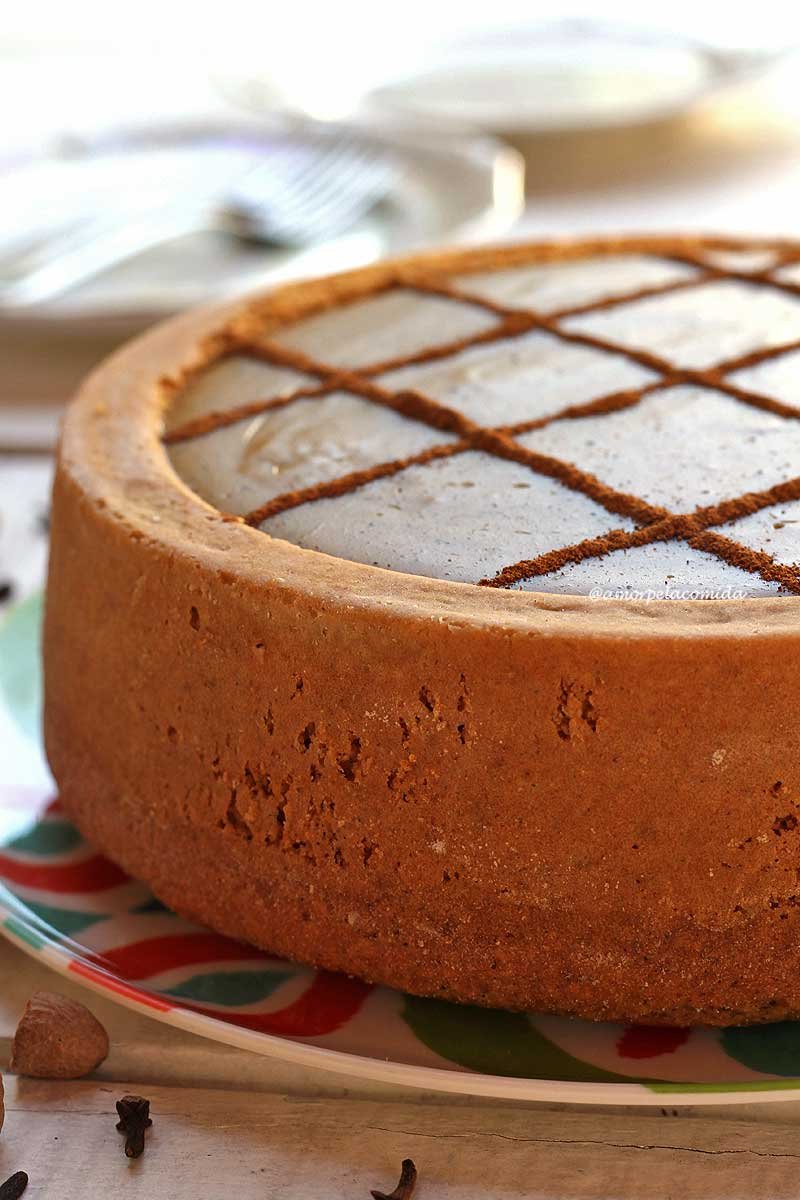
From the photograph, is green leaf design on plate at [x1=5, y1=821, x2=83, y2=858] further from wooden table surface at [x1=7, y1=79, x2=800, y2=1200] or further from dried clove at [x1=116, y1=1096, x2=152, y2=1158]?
dried clove at [x1=116, y1=1096, x2=152, y2=1158]

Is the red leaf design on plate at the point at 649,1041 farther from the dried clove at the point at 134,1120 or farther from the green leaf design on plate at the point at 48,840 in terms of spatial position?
the green leaf design on plate at the point at 48,840

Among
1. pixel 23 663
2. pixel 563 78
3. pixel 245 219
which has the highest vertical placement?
pixel 563 78

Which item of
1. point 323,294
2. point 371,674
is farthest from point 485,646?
point 323,294

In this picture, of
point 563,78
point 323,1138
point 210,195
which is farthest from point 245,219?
point 323,1138

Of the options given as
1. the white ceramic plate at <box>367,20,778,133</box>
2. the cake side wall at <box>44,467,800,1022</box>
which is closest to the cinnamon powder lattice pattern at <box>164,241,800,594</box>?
the cake side wall at <box>44,467,800,1022</box>

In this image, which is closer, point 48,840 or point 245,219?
point 48,840

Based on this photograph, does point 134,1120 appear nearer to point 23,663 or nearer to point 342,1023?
point 342,1023

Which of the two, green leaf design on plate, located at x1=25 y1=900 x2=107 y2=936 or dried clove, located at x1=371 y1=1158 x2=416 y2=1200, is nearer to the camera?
dried clove, located at x1=371 y1=1158 x2=416 y2=1200

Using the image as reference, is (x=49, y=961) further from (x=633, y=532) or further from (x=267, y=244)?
(x=267, y=244)
